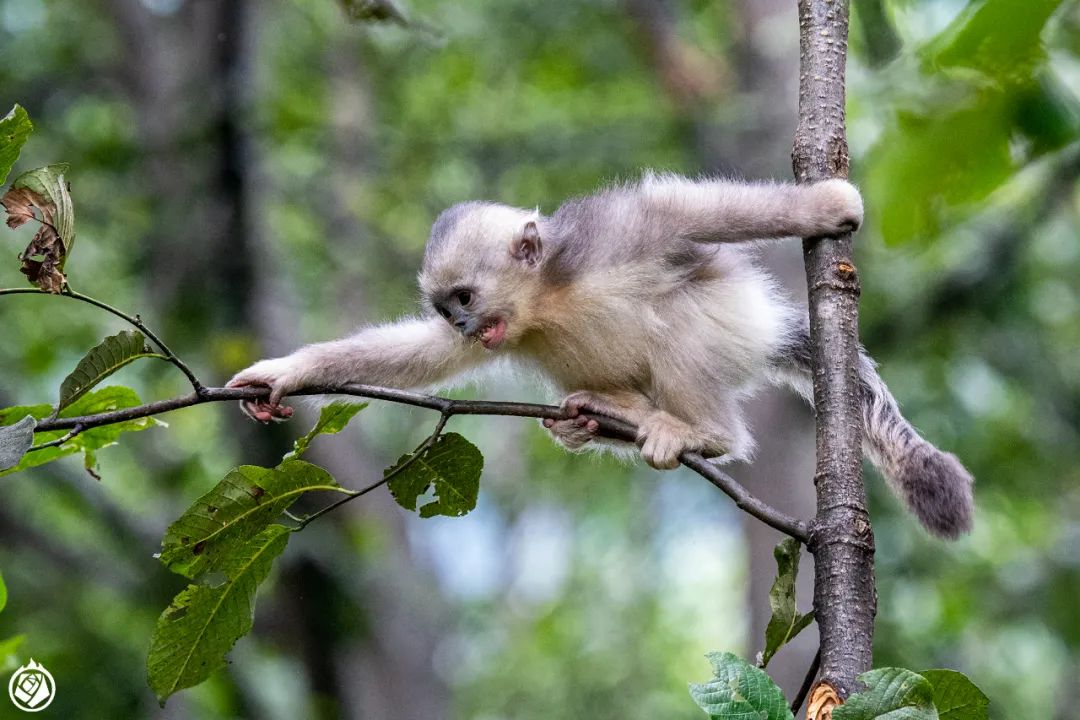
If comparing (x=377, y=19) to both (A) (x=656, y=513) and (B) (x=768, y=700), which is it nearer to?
(B) (x=768, y=700)

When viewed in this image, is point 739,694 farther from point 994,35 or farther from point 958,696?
point 994,35

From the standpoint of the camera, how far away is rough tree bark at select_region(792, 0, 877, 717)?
172 cm

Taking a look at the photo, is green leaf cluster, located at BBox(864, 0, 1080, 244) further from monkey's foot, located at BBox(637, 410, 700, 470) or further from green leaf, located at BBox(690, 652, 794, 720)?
monkey's foot, located at BBox(637, 410, 700, 470)

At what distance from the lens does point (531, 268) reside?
12.6ft

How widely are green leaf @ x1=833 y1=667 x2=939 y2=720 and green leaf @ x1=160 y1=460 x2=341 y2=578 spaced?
38.4 inches

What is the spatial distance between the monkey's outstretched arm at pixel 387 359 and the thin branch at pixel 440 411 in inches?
51.4

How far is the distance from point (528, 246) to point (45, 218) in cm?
213

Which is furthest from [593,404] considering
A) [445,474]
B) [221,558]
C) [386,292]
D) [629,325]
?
[386,292]

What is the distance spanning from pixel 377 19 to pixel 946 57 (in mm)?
1980

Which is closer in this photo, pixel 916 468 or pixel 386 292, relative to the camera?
pixel 916 468

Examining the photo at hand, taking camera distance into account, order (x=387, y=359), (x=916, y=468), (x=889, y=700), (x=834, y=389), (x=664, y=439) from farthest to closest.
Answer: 1. (x=387, y=359)
2. (x=664, y=439)
3. (x=916, y=468)
4. (x=834, y=389)
5. (x=889, y=700)

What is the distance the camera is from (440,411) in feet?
6.70

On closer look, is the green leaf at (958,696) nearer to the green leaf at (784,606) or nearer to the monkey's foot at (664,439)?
the green leaf at (784,606)

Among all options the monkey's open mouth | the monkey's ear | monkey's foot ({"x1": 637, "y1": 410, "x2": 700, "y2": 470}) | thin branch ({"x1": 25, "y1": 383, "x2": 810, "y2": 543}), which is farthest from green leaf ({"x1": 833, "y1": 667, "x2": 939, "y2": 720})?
the monkey's ear
